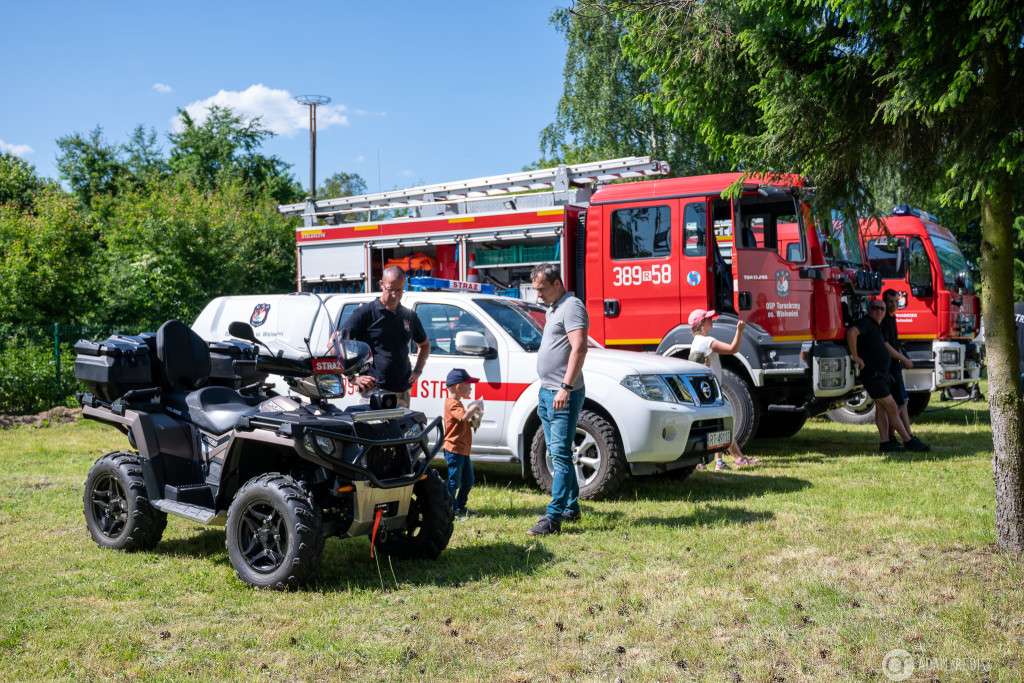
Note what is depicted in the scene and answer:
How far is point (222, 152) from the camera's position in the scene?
135 ft

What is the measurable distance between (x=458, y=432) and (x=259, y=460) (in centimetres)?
173

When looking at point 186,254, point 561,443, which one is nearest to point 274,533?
point 561,443

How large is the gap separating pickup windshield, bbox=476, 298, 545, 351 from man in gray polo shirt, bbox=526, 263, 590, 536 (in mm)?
1459

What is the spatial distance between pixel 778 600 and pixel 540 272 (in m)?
2.74

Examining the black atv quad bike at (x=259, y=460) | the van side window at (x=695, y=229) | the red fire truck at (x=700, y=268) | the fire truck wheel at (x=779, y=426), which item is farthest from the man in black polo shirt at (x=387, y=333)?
the fire truck wheel at (x=779, y=426)

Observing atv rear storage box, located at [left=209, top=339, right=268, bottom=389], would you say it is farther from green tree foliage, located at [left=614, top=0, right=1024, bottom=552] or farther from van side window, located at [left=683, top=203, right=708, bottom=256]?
van side window, located at [left=683, top=203, right=708, bottom=256]

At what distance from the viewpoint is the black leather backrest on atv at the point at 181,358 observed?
579cm

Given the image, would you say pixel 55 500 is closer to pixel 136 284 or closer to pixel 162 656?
pixel 162 656

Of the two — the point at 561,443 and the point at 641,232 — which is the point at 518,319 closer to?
the point at 561,443

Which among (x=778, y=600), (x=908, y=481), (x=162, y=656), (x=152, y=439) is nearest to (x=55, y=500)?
(x=152, y=439)

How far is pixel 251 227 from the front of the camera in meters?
24.2

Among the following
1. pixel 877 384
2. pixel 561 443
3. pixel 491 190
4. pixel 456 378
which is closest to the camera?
pixel 561 443

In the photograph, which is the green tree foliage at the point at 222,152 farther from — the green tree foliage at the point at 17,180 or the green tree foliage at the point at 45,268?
the green tree foliage at the point at 45,268

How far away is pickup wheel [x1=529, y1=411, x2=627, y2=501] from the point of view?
7.11 m
